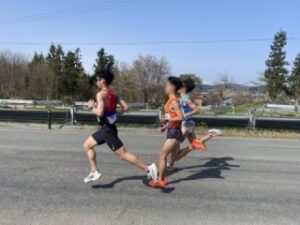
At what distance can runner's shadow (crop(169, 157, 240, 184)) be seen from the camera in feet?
24.9

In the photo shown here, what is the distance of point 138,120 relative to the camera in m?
18.1

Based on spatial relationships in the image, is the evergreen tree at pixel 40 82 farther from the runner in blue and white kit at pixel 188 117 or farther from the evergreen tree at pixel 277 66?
the runner in blue and white kit at pixel 188 117

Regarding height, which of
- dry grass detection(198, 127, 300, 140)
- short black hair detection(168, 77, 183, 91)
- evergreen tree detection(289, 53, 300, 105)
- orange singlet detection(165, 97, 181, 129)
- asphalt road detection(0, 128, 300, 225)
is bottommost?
asphalt road detection(0, 128, 300, 225)

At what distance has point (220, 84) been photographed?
107 m

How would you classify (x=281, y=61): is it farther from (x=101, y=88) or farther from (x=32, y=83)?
(x=101, y=88)

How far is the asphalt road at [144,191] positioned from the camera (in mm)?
5168

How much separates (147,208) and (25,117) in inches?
573

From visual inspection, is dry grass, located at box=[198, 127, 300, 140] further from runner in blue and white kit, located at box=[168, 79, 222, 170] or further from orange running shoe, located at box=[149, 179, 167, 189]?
orange running shoe, located at box=[149, 179, 167, 189]

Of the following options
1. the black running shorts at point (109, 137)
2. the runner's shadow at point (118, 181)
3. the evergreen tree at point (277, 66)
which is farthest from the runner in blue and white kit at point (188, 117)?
the evergreen tree at point (277, 66)

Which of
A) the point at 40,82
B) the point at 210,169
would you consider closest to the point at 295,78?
the point at 40,82

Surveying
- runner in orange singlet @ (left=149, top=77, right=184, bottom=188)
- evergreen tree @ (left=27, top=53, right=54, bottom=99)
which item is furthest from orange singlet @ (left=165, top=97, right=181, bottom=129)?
evergreen tree @ (left=27, top=53, right=54, bottom=99)

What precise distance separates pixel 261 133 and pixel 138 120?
5329 millimetres

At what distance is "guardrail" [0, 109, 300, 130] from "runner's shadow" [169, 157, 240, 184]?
768 cm

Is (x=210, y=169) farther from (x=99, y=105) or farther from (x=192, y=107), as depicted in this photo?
(x=99, y=105)
